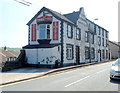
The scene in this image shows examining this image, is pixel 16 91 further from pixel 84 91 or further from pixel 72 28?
pixel 72 28

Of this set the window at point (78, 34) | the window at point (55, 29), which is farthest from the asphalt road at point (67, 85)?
the window at point (78, 34)

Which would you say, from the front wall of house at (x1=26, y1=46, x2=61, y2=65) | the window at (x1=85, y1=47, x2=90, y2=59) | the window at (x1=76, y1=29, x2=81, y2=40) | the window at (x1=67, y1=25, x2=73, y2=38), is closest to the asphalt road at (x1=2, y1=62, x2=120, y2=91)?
the front wall of house at (x1=26, y1=46, x2=61, y2=65)

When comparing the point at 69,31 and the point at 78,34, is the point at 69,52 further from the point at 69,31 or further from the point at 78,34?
the point at 78,34

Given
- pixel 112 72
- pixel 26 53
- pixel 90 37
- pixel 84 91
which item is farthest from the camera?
pixel 90 37

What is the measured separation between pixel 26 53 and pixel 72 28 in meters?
8.45

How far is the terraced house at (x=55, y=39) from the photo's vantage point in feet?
71.2

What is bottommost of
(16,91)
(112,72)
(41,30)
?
(16,91)

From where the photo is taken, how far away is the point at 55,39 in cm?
2291

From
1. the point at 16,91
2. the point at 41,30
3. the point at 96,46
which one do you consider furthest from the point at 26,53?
the point at 96,46

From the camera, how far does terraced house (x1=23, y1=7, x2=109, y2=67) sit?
854 inches

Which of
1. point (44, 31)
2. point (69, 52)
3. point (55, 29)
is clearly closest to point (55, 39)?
point (55, 29)

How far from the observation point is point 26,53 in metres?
22.8

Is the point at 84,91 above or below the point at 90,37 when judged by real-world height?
below

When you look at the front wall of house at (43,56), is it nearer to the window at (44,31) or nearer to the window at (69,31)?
the window at (44,31)
